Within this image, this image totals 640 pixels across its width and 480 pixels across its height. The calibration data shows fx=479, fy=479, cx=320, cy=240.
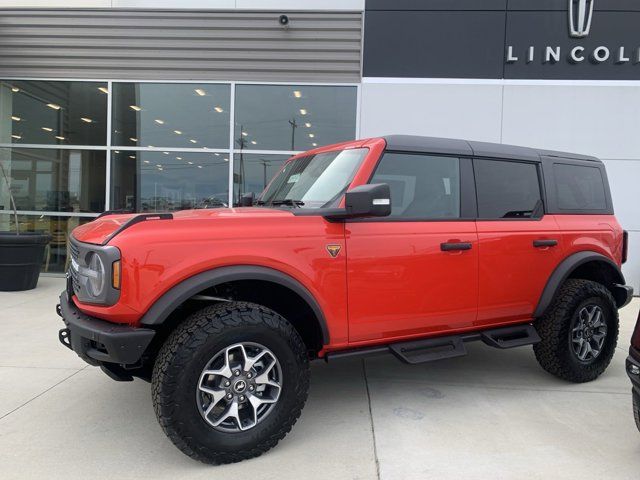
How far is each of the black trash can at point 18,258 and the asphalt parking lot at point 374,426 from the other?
11.9 ft

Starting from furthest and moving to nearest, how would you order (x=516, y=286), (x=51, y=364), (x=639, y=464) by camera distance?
(x=51, y=364), (x=516, y=286), (x=639, y=464)

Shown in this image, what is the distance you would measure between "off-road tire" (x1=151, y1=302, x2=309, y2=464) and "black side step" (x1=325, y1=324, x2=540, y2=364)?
0.43m

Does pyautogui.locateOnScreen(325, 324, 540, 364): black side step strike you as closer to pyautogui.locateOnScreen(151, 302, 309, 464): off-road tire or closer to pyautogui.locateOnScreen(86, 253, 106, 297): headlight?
pyautogui.locateOnScreen(151, 302, 309, 464): off-road tire

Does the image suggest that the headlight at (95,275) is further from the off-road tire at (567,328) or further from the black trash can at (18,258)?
the black trash can at (18,258)

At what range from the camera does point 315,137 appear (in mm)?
9344

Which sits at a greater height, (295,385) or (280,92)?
(280,92)

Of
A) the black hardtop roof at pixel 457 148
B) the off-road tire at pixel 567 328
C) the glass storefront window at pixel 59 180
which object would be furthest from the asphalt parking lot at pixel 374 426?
the glass storefront window at pixel 59 180

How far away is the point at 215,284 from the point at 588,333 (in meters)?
3.26

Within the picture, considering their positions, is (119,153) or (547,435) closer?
(547,435)

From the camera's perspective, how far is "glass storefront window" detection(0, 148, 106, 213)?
31.9ft

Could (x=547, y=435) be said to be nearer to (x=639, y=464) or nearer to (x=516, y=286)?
(x=639, y=464)

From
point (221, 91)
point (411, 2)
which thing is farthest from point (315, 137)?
point (411, 2)

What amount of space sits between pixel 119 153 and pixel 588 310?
8.77 meters

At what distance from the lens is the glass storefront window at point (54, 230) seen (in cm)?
970
